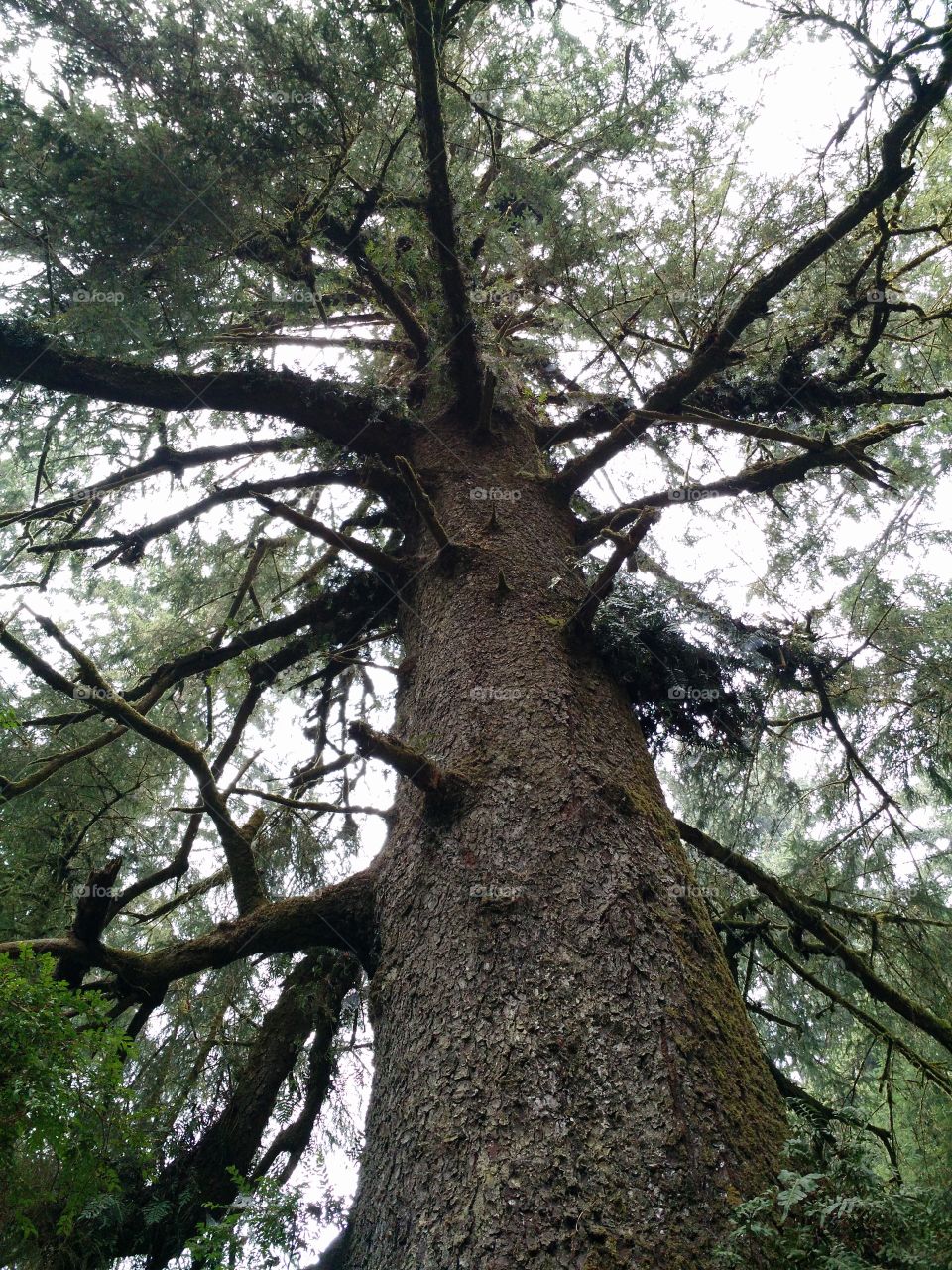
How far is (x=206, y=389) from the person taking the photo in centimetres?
407

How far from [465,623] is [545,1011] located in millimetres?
1716

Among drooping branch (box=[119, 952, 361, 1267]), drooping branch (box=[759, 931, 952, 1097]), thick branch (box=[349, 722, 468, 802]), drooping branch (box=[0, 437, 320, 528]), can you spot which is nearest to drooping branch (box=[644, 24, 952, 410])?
drooping branch (box=[0, 437, 320, 528])

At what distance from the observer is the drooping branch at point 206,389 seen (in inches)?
144

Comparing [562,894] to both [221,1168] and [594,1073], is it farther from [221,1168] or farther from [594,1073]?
[221,1168]

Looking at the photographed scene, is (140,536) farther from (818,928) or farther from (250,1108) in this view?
(818,928)

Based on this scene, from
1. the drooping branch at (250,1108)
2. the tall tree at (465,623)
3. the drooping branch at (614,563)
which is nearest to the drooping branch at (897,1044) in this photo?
the tall tree at (465,623)

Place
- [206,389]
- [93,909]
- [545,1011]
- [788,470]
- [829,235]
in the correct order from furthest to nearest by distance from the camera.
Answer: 1. [206,389]
2. [788,470]
3. [829,235]
4. [93,909]
5. [545,1011]

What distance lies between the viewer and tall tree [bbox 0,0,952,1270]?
6.07ft

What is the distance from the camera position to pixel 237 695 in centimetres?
576

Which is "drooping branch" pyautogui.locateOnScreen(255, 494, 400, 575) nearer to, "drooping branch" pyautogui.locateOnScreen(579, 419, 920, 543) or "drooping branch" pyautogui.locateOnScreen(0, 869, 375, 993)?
"drooping branch" pyautogui.locateOnScreen(579, 419, 920, 543)

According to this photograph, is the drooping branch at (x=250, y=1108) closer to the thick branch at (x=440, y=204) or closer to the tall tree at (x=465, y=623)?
the tall tree at (x=465, y=623)

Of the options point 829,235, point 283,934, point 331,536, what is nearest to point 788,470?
point 829,235

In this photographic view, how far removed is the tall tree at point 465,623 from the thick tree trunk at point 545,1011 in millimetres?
11

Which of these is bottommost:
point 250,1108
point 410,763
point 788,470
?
point 250,1108
